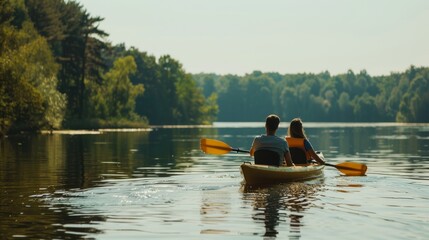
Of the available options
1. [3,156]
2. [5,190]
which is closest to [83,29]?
[3,156]

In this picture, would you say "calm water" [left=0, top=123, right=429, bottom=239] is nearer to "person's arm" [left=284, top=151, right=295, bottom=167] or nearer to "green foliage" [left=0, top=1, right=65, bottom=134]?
"person's arm" [left=284, top=151, right=295, bottom=167]

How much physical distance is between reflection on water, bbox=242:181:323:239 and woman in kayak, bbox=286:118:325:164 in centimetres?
112

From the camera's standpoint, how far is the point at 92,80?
10644 cm

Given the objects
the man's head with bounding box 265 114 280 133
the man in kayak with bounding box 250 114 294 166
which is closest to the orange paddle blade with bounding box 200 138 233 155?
the man in kayak with bounding box 250 114 294 166

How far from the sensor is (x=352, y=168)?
26.5 meters

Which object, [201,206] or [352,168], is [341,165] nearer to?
[352,168]

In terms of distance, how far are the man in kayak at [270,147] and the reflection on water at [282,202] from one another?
2.75 feet

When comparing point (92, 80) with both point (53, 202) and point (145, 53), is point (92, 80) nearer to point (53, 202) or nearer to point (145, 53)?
point (145, 53)

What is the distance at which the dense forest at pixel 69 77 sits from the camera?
60688 millimetres

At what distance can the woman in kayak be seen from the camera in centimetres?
2506

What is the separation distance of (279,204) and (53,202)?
17.8 ft

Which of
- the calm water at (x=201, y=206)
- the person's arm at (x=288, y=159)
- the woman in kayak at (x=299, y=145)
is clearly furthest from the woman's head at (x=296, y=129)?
the person's arm at (x=288, y=159)

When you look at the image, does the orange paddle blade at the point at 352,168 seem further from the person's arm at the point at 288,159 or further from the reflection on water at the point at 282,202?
the person's arm at the point at 288,159

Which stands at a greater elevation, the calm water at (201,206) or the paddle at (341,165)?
the paddle at (341,165)
